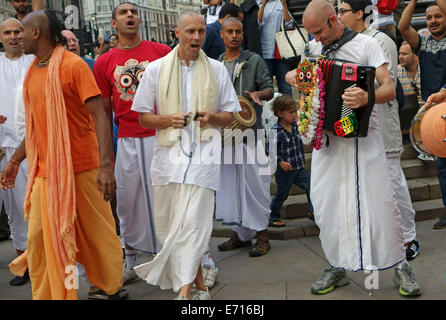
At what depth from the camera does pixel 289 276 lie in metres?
5.38

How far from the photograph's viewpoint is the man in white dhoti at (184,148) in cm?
449

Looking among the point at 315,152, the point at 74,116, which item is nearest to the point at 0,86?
the point at 74,116

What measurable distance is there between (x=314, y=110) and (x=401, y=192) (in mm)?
1443

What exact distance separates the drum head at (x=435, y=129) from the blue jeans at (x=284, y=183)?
2173mm

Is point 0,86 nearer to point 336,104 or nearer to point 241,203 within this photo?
point 241,203

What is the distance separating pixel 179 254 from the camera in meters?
4.49

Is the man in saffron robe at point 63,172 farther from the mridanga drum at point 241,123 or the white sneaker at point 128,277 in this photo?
the mridanga drum at point 241,123

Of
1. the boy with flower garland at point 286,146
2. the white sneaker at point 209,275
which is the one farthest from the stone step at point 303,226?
the white sneaker at point 209,275

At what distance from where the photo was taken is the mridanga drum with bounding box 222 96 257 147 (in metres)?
5.75

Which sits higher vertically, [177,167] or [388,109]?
[388,109]

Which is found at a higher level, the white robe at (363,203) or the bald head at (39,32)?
the bald head at (39,32)

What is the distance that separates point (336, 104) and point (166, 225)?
5.54 ft

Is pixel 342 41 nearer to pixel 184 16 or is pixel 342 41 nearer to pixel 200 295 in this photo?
pixel 184 16

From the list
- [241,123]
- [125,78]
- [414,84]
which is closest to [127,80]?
[125,78]
